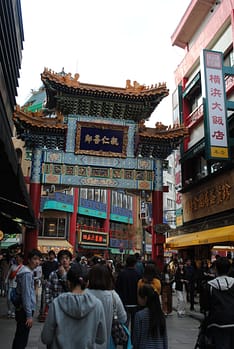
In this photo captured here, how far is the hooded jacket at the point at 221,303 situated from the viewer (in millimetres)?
4090

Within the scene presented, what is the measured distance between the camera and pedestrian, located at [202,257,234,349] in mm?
4094

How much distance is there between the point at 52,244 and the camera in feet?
137

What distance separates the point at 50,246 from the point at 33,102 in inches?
884

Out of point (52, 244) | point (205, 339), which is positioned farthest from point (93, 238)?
point (205, 339)

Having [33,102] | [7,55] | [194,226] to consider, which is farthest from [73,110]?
[33,102]

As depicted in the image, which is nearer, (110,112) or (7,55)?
(7,55)

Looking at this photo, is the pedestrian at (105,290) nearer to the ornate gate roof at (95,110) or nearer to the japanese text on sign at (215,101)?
the japanese text on sign at (215,101)

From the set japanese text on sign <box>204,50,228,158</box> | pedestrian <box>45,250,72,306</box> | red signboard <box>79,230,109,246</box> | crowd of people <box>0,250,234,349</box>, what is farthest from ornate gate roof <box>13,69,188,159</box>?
red signboard <box>79,230,109,246</box>

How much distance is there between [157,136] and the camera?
62.7 feet

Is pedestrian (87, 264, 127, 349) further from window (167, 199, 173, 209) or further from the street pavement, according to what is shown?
window (167, 199, 173, 209)

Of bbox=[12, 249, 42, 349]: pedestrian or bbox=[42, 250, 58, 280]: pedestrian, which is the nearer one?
bbox=[12, 249, 42, 349]: pedestrian

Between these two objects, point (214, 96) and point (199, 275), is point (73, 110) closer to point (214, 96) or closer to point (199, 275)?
point (214, 96)

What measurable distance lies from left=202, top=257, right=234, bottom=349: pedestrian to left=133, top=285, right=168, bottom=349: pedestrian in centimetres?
69

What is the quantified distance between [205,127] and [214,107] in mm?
957
